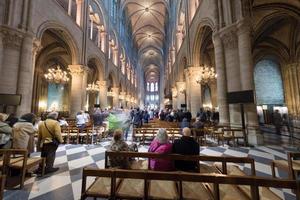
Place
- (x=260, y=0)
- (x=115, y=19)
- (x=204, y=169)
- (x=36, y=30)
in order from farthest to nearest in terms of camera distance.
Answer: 1. (x=115, y=19)
2. (x=260, y=0)
3. (x=36, y=30)
4. (x=204, y=169)

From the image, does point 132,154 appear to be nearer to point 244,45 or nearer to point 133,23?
point 244,45

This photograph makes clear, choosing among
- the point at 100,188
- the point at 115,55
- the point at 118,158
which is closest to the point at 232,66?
the point at 118,158

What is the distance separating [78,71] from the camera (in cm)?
1174

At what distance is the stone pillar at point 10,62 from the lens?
6.45 meters

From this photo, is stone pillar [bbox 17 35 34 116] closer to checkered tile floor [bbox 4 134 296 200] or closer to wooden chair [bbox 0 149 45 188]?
checkered tile floor [bbox 4 134 296 200]

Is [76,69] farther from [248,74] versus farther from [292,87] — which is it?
[292,87]

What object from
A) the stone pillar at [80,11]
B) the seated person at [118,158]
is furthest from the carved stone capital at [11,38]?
the seated person at [118,158]

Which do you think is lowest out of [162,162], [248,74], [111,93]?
[162,162]

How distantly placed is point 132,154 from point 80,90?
34.5 ft

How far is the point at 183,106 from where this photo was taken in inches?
598

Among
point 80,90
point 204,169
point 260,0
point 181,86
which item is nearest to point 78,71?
point 80,90

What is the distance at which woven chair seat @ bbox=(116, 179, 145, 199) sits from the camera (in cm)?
189

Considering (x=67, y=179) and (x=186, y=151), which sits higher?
(x=186, y=151)

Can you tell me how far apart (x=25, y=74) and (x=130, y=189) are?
734 centimetres
